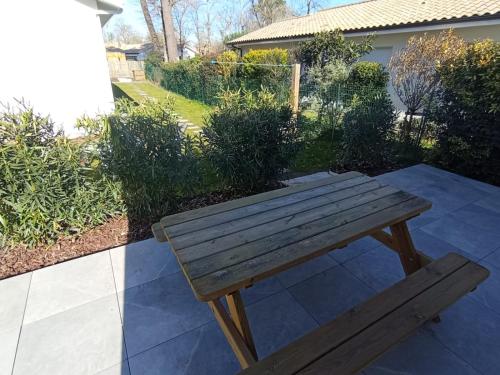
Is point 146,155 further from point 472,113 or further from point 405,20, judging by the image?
point 405,20

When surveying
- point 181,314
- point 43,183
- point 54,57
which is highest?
point 54,57

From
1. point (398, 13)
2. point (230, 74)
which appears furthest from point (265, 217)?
point (398, 13)

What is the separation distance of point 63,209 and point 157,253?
0.99 metres

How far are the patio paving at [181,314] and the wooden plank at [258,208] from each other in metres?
0.64

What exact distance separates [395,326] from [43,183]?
2.75 m

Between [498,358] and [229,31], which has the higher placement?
[229,31]

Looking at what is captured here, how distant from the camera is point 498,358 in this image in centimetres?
158

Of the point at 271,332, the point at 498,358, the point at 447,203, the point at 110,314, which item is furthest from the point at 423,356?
the point at 447,203

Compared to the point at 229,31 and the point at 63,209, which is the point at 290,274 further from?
the point at 229,31

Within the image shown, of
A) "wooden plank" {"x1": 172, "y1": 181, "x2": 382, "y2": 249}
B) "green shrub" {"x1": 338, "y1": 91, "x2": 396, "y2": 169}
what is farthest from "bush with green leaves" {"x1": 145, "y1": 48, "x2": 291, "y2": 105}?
"wooden plank" {"x1": 172, "y1": 181, "x2": 382, "y2": 249}

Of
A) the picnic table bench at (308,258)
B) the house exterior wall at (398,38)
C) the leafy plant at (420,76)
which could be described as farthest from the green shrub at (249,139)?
the house exterior wall at (398,38)

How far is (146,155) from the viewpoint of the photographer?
9.37 feet

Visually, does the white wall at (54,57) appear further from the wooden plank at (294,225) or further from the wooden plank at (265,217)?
the wooden plank at (294,225)

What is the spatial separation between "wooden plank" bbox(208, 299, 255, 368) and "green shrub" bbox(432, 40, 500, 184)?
13.6 ft
